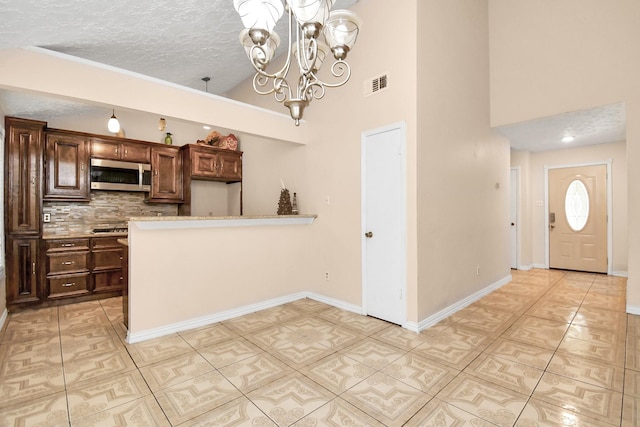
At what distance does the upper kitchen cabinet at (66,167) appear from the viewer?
3875 mm

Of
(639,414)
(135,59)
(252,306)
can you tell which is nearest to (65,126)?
(135,59)

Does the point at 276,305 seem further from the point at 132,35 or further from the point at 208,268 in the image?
the point at 132,35

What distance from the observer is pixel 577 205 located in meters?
5.57

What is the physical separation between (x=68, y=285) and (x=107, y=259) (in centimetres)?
50

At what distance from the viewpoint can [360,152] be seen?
3.42 metres

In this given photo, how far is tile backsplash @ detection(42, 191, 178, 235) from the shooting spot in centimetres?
427

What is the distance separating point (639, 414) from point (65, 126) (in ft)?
21.5

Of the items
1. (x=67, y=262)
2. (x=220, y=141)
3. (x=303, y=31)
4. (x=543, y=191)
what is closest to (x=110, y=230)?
(x=67, y=262)

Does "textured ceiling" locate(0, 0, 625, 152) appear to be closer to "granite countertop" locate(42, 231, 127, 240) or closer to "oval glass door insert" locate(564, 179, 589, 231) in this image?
"oval glass door insert" locate(564, 179, 589, 231)

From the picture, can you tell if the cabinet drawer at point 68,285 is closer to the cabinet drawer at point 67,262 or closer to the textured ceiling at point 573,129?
the cabinet drawer at point 67,262

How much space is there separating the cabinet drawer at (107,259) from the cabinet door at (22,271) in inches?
23.1

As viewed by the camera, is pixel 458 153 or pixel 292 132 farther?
pixel 292 132

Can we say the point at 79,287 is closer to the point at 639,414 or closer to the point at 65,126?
the point at 65,126

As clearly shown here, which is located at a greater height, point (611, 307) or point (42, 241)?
point (42, 241)
